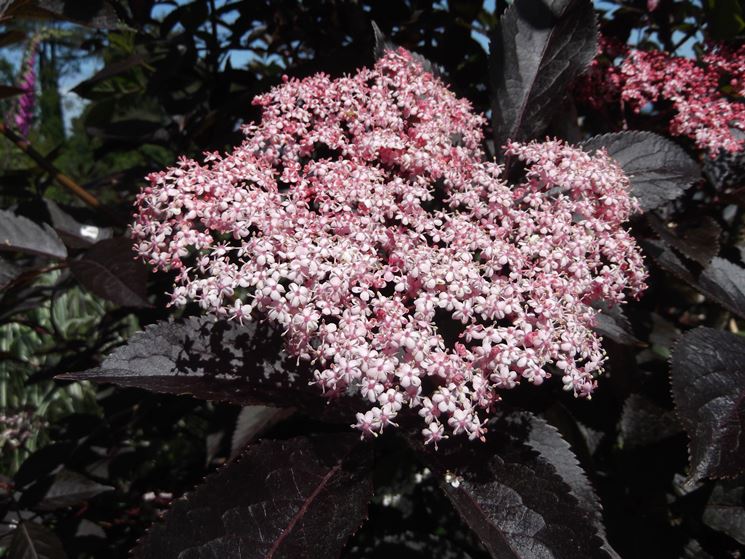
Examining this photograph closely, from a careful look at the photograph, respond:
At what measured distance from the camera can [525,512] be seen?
33.0 inches

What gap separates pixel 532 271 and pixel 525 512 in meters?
0.37

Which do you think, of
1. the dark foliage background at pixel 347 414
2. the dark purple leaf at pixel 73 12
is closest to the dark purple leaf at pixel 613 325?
the dark foliage background at pixel 347 414

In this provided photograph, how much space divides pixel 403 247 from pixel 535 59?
60 cm

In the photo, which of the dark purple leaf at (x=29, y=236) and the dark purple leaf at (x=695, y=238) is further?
the dark purple leaf at (x=29, y=236)

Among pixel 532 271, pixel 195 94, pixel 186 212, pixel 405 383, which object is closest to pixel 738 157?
pixel 532 271

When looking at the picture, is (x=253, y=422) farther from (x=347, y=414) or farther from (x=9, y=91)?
(x=9, y=91)

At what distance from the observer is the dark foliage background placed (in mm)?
875

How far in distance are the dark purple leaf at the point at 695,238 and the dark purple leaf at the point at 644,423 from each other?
1.10 feet

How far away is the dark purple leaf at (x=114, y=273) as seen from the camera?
1.14m

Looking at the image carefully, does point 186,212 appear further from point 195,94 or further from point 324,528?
point 195,94

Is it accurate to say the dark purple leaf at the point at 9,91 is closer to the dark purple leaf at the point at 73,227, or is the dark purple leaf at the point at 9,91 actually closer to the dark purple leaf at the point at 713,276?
the dark purple leaf at the point at 73,227

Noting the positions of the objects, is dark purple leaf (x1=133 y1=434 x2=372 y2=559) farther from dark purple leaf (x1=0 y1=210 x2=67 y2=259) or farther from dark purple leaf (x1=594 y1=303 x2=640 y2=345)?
dark purple leaf (x1=0 y1=210 x2=67 y2=259)

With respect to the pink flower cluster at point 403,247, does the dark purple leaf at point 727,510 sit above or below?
below

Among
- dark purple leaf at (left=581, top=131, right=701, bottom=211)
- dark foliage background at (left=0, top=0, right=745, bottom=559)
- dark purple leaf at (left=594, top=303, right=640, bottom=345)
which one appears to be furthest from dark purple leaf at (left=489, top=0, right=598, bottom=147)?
dark purple leaf at (left=594, top=303, right=640, bottom=345)
